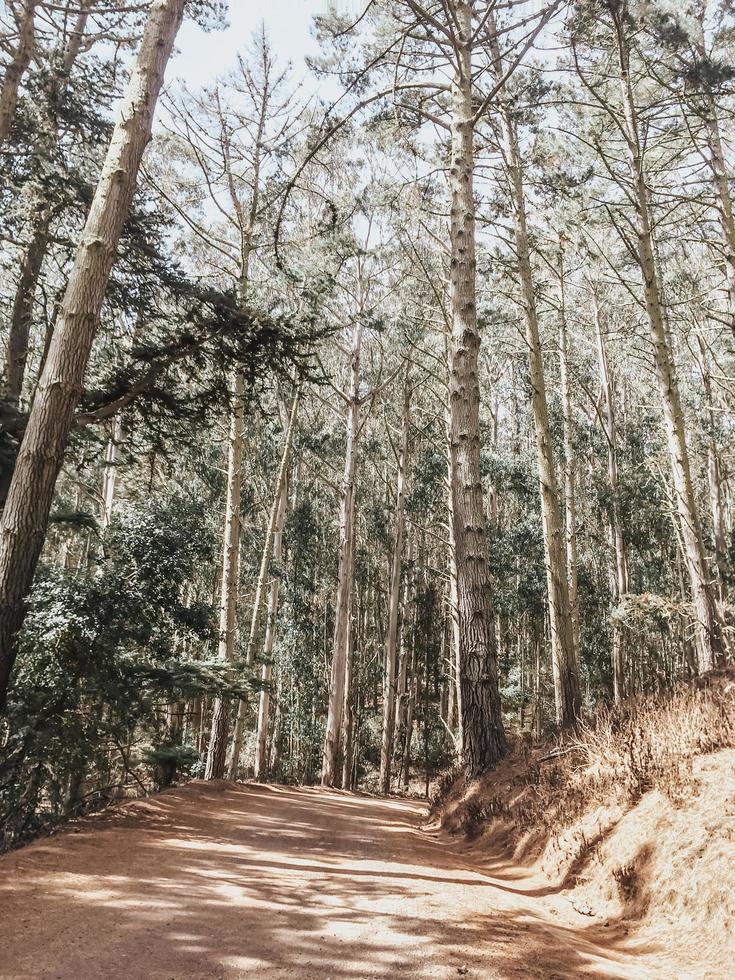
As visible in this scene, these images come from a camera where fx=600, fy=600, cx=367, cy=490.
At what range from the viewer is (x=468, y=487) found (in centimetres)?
693

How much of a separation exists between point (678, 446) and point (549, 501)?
1.92m

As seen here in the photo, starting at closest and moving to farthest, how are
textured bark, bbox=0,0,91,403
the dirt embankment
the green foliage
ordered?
the dirt embankment → the green foliage → textured bark, bbox=0,0,91,403

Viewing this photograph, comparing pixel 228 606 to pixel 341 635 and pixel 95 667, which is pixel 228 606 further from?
pixel 341 635

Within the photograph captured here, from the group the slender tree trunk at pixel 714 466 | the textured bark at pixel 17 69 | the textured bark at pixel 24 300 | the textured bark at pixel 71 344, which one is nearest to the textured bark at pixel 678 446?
the textured bark at pixel 71 344

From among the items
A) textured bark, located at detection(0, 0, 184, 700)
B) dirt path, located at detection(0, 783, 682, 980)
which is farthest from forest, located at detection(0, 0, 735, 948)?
dirt path, located at detection(0, 783, 682, 980)

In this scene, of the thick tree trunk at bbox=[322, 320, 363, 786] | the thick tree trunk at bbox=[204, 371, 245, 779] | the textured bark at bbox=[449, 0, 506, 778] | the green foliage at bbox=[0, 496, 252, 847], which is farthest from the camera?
the thick tree trunk at bbox=[322, 320, 363, 786]

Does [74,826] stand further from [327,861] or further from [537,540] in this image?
[537,540]

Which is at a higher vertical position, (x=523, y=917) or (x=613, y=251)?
(x=613, y=251)

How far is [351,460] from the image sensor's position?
14.0 meters

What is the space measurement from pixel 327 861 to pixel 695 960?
261cm

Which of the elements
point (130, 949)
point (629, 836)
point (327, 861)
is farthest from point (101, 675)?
point (629, 836)

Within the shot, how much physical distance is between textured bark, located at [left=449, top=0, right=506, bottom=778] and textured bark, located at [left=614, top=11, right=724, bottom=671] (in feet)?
6.56

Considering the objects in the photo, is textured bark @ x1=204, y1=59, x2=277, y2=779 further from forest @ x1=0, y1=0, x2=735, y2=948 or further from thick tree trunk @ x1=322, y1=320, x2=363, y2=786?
thick tree trunk @ x1=322, y1=320, x2=363, y2=786

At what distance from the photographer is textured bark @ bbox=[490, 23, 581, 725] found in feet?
26.6
